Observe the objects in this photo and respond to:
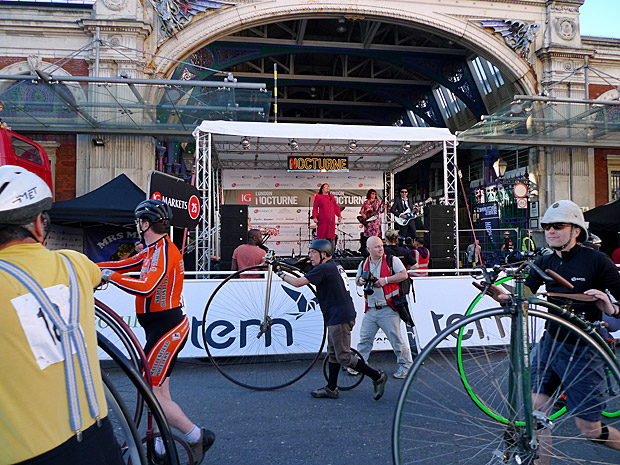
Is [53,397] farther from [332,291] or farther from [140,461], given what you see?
[332,291]

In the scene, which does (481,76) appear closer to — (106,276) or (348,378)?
(348,378)

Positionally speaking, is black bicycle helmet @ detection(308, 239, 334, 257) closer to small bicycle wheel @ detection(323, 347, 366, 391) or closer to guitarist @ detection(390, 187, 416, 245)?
small bicycle wheel @ detection(323, 347, 366, 391)

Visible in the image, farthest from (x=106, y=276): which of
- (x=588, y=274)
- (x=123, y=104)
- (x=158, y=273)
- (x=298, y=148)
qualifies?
(x=123, y=104)

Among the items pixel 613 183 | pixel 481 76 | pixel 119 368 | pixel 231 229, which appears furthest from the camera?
pixel 481 76

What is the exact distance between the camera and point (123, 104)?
13.0 meters

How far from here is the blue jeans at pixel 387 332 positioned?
5.54 metres

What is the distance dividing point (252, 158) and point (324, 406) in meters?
11.0

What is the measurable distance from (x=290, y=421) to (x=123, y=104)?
11524 millimetres

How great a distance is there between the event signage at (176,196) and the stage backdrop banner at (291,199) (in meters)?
6.44

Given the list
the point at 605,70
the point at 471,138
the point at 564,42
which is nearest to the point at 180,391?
the point at 471,138

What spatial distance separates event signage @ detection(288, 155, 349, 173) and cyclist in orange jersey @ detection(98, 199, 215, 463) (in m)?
11.0

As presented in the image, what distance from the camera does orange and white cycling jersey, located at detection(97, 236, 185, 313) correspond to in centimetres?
314

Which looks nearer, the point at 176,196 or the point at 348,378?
the point at 348,378

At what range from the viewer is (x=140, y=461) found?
184 centimetres
